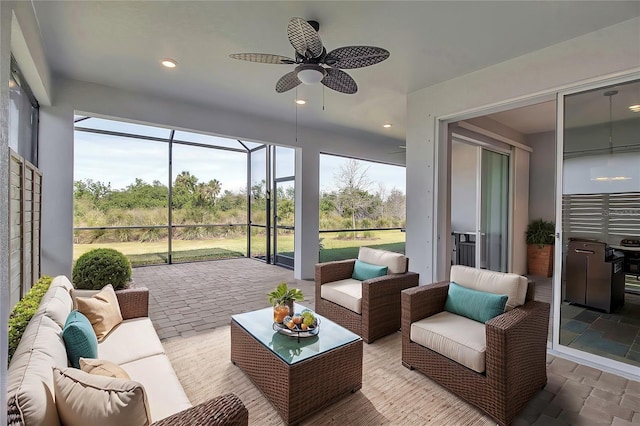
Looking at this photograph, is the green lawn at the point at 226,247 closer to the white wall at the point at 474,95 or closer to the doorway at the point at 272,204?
the doorway at the point at 272,204

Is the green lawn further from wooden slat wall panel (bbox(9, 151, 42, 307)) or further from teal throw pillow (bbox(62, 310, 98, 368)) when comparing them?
teal throw pillow (bbox(62, 310, 98, 368))

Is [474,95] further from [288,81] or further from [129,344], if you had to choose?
[129,344]

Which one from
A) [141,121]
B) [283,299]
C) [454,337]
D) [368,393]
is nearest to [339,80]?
[283,299]

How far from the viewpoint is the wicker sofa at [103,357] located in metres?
1.01

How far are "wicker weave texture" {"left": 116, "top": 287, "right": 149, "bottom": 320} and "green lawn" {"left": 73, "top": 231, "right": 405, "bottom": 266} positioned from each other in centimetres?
380

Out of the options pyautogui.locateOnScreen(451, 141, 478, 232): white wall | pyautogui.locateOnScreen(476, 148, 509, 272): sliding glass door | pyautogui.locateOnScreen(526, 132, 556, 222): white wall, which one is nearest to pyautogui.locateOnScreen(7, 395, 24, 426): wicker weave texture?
pyautogui.locateOnScreen(476, 148, 509, 272): sliding glass door

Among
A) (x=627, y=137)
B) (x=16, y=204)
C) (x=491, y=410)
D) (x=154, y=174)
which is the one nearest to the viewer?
(x=491, y=410)

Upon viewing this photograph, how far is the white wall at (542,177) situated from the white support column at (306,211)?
431cm

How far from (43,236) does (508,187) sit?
7063 mm

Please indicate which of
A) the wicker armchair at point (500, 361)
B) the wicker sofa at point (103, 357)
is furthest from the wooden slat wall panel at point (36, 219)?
the wicker armchair at point (500, 361)

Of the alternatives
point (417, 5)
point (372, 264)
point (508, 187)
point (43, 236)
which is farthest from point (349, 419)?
point (508, 187)

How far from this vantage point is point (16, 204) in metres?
2.39

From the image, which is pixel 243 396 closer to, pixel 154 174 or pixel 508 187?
pixel 508 187

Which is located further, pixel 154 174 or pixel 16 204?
pixel 154 174
